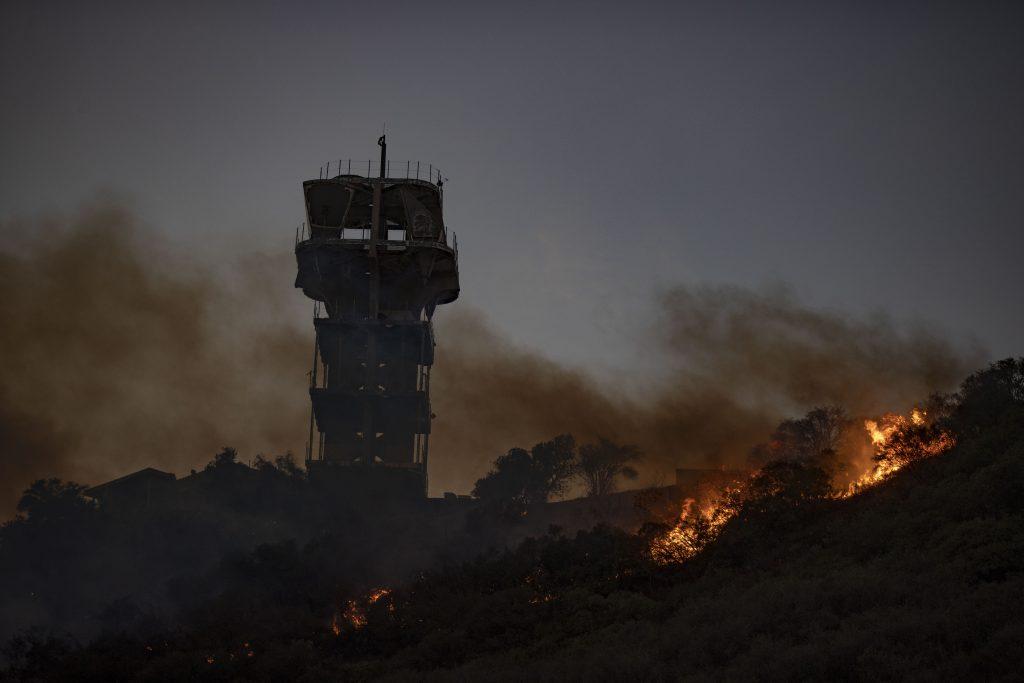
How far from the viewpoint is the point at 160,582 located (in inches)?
2339

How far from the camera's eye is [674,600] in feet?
122

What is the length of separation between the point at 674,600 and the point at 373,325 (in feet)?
127

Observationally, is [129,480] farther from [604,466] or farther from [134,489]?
[604,466]

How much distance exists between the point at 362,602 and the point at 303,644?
8.74 metres

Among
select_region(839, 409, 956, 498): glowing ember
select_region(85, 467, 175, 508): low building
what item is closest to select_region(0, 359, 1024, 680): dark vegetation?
select_region(839, 409, 956, 498): glowing ember

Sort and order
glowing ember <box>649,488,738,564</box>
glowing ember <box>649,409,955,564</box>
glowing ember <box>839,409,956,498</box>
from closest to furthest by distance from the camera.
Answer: glowing ember <box>649,488,738,564</box> → glowing ember <box>649,409,955,564</box> → glowing ember <box>839,409,956,498</box>

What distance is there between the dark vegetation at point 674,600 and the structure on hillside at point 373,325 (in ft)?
32.4

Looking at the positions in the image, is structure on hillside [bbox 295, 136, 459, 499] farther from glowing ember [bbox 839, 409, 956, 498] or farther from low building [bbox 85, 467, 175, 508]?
glowing ember [bbox 839, 409, 956, 498]

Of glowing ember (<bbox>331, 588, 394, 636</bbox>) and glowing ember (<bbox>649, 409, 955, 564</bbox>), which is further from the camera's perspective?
glowing ember (<bbox>331, 588, 394, 636</bbox>)

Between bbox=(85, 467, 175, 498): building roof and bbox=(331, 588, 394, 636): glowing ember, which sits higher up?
bbox=(85, 467, 175, 498): building roof

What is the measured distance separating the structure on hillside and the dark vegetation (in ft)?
32.4

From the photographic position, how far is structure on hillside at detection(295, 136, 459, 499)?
7062 centimetres

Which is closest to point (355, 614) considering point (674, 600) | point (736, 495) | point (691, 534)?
point (691, 534)

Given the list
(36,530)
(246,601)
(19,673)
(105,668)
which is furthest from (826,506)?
(36,530)
